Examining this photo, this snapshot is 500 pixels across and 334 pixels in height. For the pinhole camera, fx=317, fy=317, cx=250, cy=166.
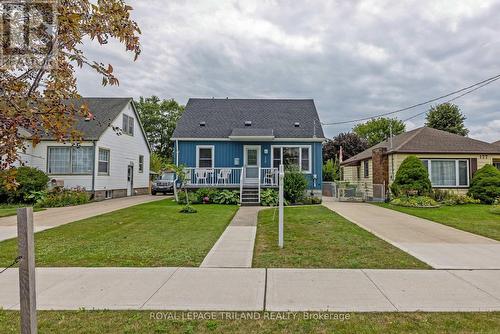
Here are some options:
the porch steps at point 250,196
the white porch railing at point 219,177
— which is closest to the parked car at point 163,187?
the white porch railing at point 219,177

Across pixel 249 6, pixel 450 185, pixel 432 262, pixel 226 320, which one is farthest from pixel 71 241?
pixel 450 185

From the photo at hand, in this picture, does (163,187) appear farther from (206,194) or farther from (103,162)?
(206,194)

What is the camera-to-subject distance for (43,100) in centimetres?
211

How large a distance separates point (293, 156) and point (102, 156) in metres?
11.6

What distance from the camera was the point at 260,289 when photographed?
4379 mm

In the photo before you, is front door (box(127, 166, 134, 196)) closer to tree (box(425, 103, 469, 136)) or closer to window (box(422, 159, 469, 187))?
window (box(422, 159, 469, 187))

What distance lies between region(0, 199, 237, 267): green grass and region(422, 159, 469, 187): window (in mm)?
12938

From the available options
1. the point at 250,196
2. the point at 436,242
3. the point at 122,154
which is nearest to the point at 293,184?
the point at 250,196

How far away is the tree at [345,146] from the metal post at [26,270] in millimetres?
38016

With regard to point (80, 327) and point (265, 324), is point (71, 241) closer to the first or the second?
point (80, 327)

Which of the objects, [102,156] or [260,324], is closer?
[260,324]

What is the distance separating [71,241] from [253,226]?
15.8 feet

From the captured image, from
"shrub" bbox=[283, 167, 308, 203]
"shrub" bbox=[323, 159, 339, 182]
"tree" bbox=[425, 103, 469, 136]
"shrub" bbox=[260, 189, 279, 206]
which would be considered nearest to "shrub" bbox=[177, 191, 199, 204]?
"shrub" bbox=[260, 189, 279, 206]

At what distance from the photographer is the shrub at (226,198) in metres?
16.1
